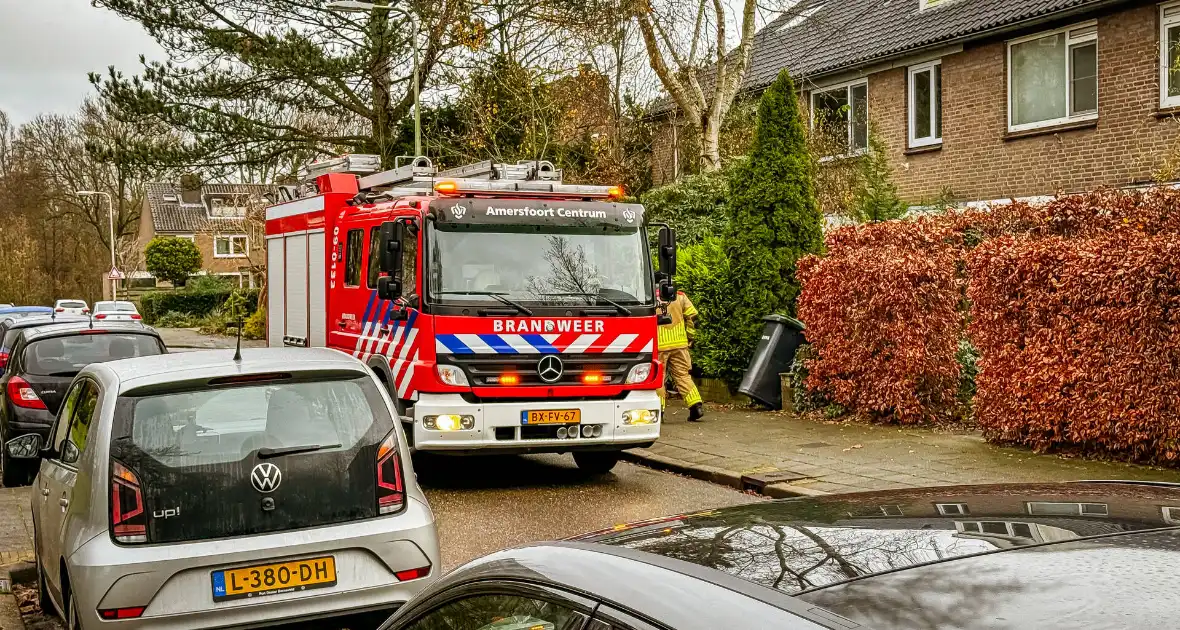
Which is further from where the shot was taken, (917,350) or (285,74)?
(285,74)

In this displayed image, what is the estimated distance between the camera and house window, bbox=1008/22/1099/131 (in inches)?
789

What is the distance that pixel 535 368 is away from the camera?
10828 mm

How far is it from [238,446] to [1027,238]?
930 cm

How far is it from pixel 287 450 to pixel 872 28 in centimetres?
2231

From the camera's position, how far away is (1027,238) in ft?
40.8

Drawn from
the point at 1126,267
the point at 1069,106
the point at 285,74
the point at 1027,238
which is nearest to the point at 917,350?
the point at 1027,238

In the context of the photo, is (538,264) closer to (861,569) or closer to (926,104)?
(861,569)

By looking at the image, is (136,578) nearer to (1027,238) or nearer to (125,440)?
(125,440)

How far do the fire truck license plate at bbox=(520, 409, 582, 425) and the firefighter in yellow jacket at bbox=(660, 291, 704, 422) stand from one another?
4470 millimetres

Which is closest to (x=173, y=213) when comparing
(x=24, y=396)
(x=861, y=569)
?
(x=24, y=396)

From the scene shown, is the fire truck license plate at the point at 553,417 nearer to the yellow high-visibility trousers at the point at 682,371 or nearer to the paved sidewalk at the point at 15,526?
the paved sidewalk at the point at 15,526

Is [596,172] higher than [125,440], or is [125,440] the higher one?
[596,172]

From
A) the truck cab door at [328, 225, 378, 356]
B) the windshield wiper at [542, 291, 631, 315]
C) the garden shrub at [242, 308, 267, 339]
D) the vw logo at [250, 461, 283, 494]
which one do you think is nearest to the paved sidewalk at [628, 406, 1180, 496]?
the windshield wiper at [542, 291, 631, 315]

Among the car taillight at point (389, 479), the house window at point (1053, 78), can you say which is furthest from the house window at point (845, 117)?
the car taillight at point (389, 479)
